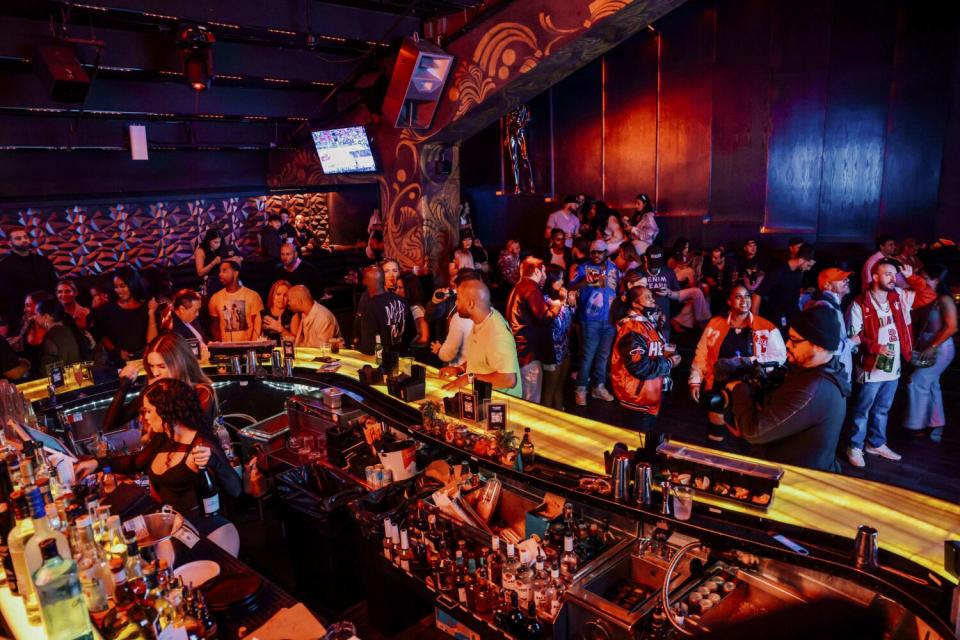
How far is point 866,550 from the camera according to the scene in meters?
1.91

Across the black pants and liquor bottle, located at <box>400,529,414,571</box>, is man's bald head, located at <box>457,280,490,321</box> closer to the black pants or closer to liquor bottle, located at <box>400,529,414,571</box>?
the black pants

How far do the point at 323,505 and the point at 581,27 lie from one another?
5.47 metres

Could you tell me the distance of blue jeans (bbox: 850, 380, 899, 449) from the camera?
16.7ft

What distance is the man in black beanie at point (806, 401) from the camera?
2.90 metres

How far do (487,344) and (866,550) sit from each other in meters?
2.34

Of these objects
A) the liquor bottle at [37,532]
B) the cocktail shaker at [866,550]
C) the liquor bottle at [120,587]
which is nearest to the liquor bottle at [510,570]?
the cocktail shaker at [866,550]

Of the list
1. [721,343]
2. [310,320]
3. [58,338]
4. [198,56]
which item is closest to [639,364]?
[721,343]

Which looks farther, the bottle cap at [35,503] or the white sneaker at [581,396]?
the white sneaker at [581,396]

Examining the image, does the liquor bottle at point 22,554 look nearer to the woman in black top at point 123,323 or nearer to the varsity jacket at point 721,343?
the woman in black top at point 123,323

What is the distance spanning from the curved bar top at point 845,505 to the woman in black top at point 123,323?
4.07m

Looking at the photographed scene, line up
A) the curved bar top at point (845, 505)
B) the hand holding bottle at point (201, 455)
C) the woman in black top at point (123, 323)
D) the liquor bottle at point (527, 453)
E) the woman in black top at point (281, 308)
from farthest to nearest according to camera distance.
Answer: the woman in black top at point (281, 308), the woman in black top at point (123, 323), the hand holding bottle at point (201, 455), the liquor bottle at point (527, 453), the curved bar top at point (845, 505)

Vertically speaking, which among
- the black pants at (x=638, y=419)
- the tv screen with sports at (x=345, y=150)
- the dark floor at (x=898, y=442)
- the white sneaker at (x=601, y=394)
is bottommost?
the dark floor at (x=898, y=442)

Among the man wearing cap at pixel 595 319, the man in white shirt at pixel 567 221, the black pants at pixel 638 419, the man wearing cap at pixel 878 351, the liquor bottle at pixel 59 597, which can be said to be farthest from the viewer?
the man in white shirt at pixel 567 221

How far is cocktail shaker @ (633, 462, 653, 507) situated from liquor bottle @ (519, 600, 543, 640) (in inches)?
20.4
